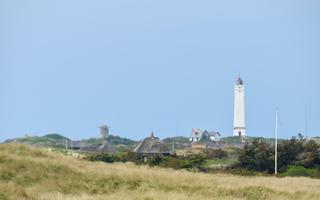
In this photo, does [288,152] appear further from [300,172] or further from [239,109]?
[239,109]

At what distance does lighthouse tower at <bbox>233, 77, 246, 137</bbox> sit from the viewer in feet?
451

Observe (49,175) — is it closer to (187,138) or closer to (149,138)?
(149,138)

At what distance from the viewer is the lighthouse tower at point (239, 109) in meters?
138

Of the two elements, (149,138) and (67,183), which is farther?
(149,138)

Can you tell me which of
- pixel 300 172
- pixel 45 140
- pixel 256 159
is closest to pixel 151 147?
pixel 256 159

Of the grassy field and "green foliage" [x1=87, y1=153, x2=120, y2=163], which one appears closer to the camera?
the grassy field

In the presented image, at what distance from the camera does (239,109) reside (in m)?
138

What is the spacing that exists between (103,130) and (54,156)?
8639 cm

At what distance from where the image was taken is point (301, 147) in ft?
217

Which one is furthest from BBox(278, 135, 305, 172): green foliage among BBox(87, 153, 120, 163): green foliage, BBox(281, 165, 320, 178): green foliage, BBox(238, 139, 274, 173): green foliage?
BBox(87, 153, 120, 163): green foliage

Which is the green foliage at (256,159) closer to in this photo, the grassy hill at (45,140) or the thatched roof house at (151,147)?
the thatched roof house at (151,147)

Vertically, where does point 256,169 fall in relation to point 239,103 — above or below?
below

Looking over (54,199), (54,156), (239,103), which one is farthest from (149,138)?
(239,103)

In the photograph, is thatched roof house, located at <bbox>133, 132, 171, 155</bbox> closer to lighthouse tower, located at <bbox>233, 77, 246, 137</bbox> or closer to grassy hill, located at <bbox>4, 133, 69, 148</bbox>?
grassy hill, located at <bbox>4, 133, 69, 148</bbox>
